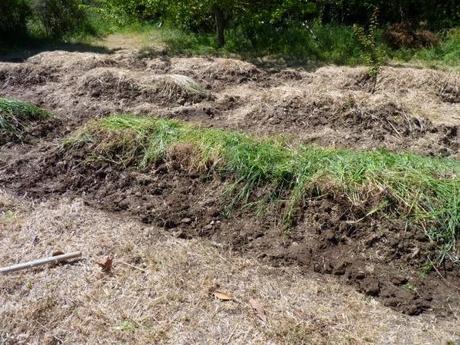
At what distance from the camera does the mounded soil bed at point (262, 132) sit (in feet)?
11.0

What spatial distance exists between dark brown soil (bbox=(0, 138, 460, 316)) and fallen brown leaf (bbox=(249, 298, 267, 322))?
49cm

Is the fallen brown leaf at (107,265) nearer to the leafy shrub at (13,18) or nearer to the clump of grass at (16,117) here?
the clump of grass at (16,117)

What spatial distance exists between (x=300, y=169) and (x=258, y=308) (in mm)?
1266

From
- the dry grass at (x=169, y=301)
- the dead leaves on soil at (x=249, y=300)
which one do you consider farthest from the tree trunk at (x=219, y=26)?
the dead leaves on soil at (x=249, y=300)

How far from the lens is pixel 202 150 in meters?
4.25

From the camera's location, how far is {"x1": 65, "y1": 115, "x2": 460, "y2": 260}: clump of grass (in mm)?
3494

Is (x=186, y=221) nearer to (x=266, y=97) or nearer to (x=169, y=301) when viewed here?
(x=169, y=301)

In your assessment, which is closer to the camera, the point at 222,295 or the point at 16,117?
the point at 222,295

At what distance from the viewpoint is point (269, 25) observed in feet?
32.3

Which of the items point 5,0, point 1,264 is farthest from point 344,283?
point 5,0

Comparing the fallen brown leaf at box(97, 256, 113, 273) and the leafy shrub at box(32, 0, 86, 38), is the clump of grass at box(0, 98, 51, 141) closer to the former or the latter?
the fallen brown leaf at box(97, 256, 113, 273)

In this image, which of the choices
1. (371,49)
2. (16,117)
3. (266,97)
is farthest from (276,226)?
(371,49)

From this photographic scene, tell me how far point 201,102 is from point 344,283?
11.2 ft

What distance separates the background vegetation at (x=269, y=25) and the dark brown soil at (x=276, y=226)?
4921 millimetres
